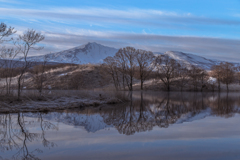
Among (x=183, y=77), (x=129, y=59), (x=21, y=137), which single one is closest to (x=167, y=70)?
(x=183, y=77)

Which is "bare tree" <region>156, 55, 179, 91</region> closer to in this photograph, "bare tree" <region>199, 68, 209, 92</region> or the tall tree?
"bare tree" <region>199, 68, 209, 92</region>

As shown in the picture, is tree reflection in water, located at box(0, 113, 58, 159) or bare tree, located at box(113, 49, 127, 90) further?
bare tree, located at box(113, 49, 127, 90)

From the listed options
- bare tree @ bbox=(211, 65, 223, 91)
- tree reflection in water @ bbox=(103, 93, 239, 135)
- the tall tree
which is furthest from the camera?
the tall tree

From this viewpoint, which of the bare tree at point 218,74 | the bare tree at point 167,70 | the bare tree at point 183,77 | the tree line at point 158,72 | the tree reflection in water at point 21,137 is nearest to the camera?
the tree reflection in water at point 21,137

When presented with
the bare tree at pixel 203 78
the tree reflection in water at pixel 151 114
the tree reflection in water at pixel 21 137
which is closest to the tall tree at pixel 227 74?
the bare tree at pixel 203 78

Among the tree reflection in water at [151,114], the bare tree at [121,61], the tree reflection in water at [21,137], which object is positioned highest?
the bare tree at [121,61]

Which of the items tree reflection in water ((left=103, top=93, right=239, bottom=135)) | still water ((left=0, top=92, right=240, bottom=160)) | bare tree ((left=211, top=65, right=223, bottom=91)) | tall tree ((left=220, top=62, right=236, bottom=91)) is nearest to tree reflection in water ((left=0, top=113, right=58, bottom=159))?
still water ((left=0, top=92, right=240, bottom=160))

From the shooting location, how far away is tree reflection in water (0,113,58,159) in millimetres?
5798

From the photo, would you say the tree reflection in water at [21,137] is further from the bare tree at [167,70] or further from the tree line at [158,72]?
the bare tree at [167,70]

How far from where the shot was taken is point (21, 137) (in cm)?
732

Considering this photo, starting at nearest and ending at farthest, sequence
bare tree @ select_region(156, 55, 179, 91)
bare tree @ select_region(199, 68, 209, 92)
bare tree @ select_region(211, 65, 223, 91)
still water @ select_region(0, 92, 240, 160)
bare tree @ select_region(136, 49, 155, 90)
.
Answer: still water @ select_region(0, 92, 240, 160)
bare tree @ select_region(136, 49, 155, 90)
bare tree @ select_region(156, 55, 179, 91)
bare tree @ select_region(199, 68, 209, 92)
bare tree @ select_region(211, 65, 223, 91)

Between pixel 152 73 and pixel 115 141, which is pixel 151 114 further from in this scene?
pixel 152 73

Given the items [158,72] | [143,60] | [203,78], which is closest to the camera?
[143,60]

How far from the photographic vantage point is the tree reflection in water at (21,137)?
580cm
